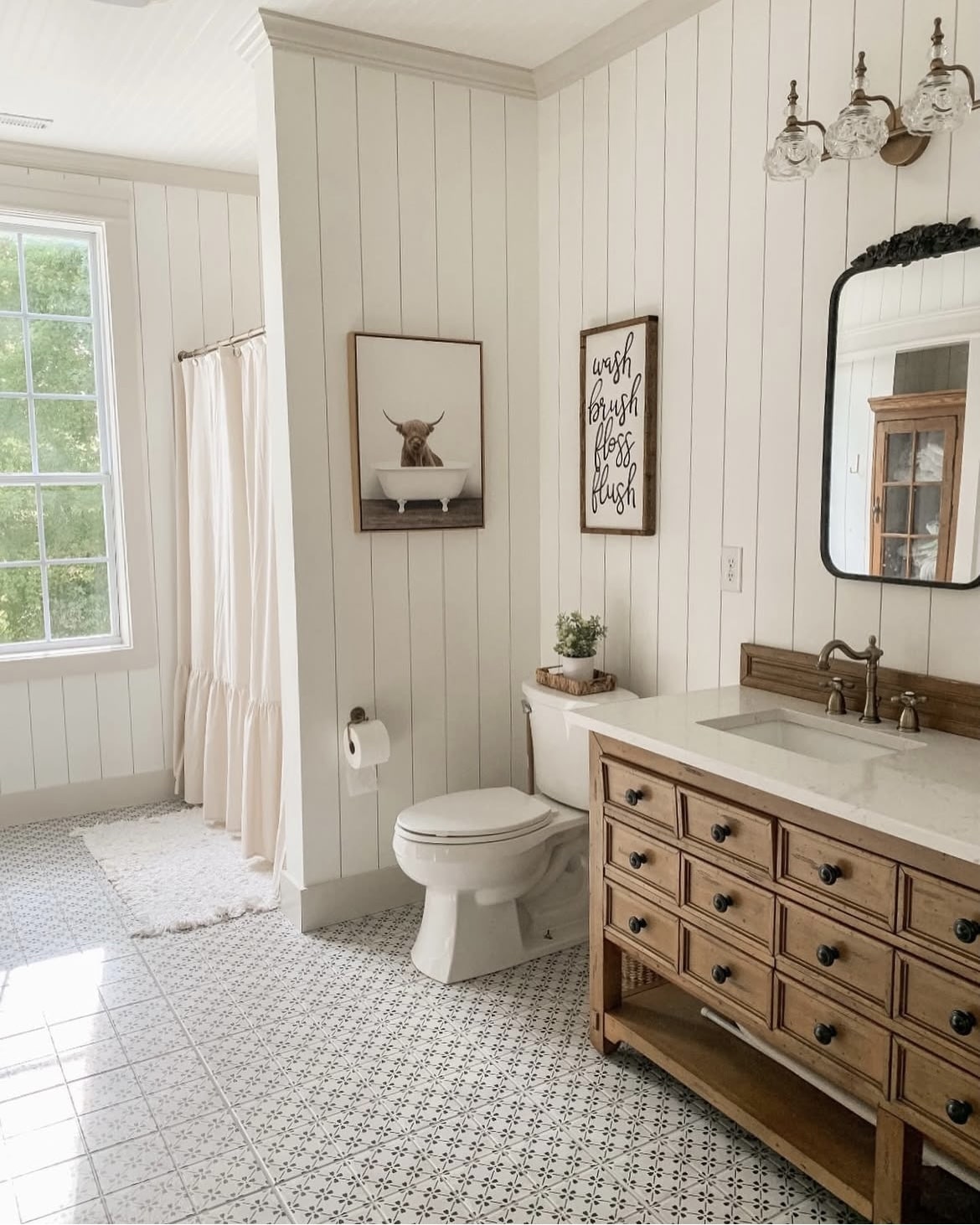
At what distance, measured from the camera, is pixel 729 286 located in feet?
8.45

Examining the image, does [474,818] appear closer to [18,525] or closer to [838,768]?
[838,768]

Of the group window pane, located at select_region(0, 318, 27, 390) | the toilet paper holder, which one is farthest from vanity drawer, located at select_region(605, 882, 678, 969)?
window pane, located at select_region(0, 318, 27, 390)

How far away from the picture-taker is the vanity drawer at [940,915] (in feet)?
4.92

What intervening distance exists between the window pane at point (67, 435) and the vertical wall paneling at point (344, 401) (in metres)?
1.61

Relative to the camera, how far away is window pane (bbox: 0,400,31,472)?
3.92 m

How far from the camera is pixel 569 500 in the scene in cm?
324

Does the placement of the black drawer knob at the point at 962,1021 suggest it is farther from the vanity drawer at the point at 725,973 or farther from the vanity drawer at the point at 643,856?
the vanity drawer at the point at 643,856

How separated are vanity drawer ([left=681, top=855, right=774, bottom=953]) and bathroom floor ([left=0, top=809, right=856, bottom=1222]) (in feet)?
1.58

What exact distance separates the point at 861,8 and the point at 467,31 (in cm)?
117

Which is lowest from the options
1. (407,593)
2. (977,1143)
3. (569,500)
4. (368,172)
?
(977,1143)

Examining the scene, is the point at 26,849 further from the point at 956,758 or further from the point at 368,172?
Answer: the point at 956,758

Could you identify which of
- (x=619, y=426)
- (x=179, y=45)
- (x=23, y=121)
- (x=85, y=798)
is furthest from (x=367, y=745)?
(x=23, y=121)

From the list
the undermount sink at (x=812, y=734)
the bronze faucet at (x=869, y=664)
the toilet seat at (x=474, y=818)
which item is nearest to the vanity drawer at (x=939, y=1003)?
the undermount sink at (x=812, y=734)

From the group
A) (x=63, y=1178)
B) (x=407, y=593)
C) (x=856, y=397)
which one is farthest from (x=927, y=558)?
(x=63, y=1178)
